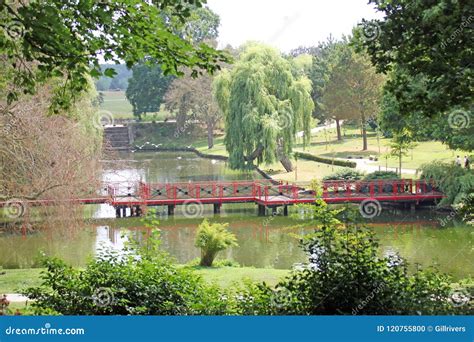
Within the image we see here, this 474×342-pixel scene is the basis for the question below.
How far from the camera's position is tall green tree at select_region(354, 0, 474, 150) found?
25.1 ft

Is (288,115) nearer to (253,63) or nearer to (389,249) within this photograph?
(253,63)

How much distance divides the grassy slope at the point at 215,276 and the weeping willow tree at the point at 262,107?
16.2m

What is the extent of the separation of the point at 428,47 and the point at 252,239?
12.2 m

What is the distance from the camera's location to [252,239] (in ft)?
64.7

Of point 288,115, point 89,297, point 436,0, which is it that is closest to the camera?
point 89,297

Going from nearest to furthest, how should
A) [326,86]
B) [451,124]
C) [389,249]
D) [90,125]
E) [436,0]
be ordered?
[436,0] < [389,249] < [451,124] < [90,125] < [326,86]

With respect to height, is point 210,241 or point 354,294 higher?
point 354,294

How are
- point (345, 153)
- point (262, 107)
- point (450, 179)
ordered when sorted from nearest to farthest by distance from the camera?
point (450, 179) → point (262, 107) → point (345, 153)

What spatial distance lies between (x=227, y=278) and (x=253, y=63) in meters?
19.8

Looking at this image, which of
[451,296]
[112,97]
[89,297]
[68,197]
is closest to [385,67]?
[451,296]

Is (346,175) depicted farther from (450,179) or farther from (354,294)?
(354,294)

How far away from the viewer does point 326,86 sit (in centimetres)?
4025

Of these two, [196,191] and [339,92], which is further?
[339,92]

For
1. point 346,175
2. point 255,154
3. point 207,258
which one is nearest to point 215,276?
point 207,258
